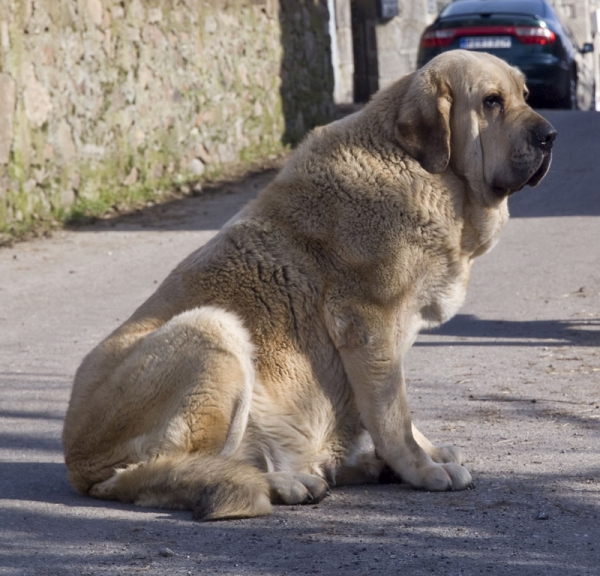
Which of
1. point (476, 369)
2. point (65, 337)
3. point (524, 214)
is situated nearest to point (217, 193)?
point (524, 214)

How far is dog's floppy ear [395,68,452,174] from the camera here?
3908 millimetres

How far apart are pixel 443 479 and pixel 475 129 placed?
4.29ft

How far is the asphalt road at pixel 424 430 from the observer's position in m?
3.09

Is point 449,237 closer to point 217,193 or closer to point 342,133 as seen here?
point 342,133

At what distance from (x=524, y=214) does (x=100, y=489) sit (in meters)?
7.77

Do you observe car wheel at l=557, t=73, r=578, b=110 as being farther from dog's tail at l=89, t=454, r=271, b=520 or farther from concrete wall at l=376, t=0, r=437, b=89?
dog's tail at l=89, t=454, r=271, b=520

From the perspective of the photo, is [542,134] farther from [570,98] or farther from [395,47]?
[395,47]

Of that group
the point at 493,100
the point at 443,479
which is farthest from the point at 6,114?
the point at 443,479

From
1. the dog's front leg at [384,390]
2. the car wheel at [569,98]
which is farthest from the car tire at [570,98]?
the dog's front leg at [384,390]

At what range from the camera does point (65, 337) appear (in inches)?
274

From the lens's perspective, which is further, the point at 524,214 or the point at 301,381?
the point at 524,214

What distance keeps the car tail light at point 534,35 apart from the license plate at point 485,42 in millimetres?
190

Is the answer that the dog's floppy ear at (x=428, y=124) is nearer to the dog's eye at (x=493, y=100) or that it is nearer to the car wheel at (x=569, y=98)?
the dog's eye at (x=493, y=100)

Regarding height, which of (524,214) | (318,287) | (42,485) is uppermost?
(318,287)
